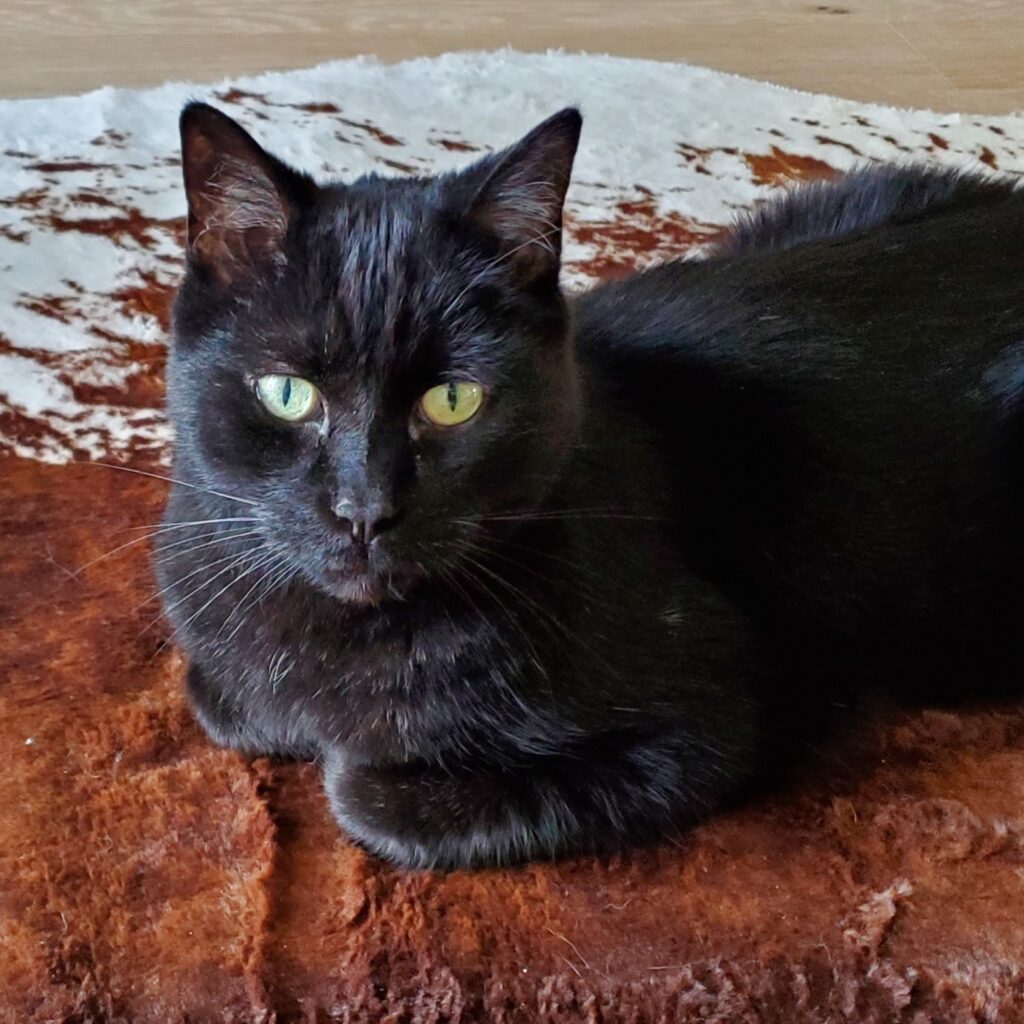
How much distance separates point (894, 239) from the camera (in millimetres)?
1262

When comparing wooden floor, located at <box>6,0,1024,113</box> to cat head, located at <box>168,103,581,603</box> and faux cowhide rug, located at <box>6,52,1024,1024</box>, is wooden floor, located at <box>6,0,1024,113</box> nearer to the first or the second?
faux cowhide rug, located at <box>6,52,1024,1024</box>

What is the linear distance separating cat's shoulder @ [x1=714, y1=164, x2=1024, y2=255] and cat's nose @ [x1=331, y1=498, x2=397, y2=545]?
0.70 m

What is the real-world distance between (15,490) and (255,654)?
52 centimetres

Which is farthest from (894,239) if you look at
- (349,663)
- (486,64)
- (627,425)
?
(486,64)

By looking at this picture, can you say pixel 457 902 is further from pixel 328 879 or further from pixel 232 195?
pixel 232 195

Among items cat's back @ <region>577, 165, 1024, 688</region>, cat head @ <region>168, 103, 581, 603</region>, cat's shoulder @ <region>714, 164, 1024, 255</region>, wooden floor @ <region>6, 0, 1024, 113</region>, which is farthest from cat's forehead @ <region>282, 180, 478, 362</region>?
wooden floor @ <region>6, 0, 1024, 113</region>

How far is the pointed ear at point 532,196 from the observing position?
0.91 metres

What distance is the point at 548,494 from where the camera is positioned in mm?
977

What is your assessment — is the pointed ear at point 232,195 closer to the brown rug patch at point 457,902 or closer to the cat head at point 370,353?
the cat head at point 370,353

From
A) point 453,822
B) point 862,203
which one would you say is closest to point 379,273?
point 453,822

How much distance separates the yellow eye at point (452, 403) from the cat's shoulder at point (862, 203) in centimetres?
60

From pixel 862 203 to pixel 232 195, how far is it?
825 millimetres

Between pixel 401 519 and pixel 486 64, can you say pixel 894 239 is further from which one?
pixel 486 64

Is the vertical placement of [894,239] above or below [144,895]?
above
